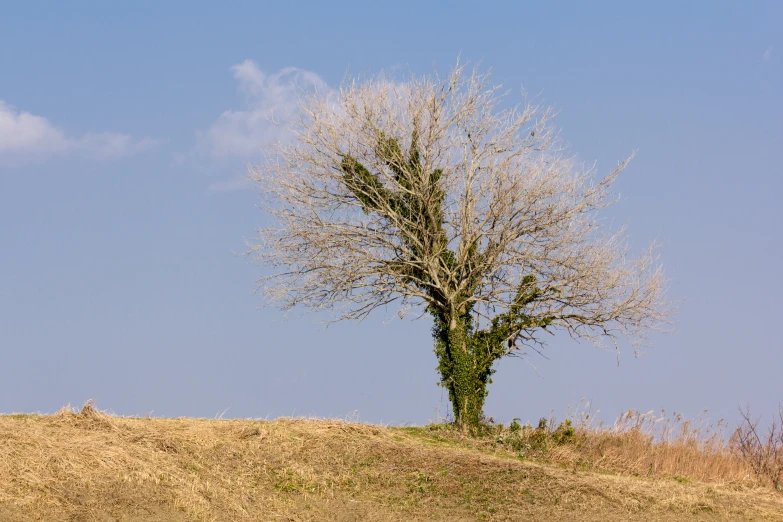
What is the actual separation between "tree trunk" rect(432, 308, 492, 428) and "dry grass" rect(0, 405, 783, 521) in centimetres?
337

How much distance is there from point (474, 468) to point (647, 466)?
584 centimetres

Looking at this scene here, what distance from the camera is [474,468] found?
533 inches

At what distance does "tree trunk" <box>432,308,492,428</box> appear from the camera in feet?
61.3

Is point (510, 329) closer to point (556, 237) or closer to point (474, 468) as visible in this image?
point (556, 237)

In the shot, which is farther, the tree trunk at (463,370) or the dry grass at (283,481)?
the tree trunk at (463,370)

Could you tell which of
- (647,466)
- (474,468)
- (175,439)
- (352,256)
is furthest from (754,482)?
(175,439)

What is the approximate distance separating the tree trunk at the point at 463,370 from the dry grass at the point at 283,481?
3.37 m

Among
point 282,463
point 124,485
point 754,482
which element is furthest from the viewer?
point 754,482

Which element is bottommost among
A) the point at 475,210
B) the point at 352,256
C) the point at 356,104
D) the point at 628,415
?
the point at 628,415

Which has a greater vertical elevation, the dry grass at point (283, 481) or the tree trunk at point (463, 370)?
the tree trunk at point (463, 370)

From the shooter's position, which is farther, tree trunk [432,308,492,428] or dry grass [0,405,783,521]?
tree trunk [432,308,492,428]

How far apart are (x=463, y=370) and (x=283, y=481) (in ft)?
22.9

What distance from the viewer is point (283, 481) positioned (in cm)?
1273

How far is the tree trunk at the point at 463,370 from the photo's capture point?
18672 mm
